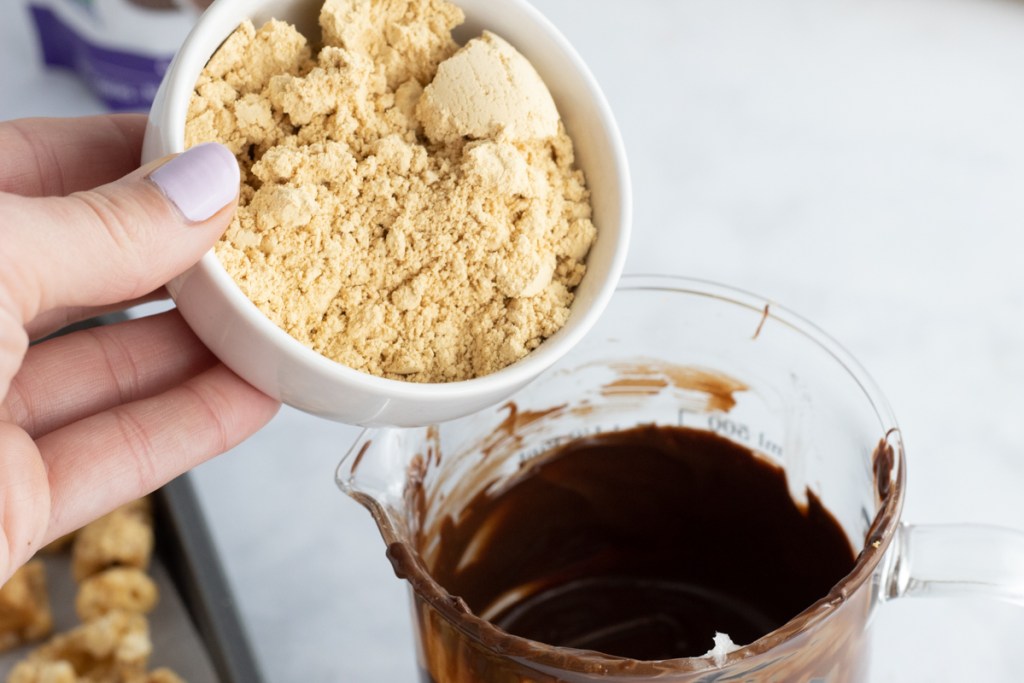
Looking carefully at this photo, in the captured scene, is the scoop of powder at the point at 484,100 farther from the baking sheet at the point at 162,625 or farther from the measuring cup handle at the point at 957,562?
the baking sheet at the point at 162,625

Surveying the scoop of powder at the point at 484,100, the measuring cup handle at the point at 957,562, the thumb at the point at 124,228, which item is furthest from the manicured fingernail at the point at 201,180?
the measuring cup handle at the point at 957,562

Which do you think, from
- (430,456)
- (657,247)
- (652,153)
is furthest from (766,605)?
(652,153)

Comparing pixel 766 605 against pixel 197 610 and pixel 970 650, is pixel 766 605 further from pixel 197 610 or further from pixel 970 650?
pixel 197 610

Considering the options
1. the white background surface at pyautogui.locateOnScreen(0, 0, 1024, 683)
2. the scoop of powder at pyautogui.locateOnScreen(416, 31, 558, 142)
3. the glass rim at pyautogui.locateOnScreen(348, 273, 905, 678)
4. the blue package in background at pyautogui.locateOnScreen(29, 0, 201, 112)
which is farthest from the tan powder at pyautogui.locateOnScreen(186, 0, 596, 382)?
the blue package in background at pyautogui.locateOnScreen(29, 0, 201, 112)

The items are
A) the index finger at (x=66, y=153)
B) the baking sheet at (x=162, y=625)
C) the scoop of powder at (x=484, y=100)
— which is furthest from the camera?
the baking sheet at (x=162, y=625)

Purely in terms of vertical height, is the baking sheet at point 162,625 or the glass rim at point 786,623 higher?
the glass rim at point 786,623

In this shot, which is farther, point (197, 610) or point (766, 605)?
point (197, 610)

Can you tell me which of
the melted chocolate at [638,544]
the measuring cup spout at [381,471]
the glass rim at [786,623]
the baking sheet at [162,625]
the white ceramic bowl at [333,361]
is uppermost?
the white ceramic bowl at [333,361]

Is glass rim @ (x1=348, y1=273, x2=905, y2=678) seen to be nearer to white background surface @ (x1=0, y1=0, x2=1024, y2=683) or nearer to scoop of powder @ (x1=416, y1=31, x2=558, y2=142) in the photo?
scoop of powder @ (x1=416, y1=31, x2=558, y2=142)
